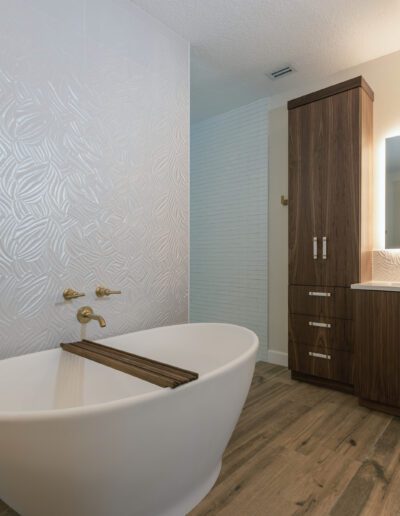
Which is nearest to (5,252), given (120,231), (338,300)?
(120,231)

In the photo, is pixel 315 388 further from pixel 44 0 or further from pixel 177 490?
pixel 44 0

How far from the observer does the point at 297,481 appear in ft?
4.87

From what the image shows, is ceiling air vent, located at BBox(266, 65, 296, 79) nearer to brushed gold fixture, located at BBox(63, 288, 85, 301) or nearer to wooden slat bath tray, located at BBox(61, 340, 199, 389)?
brushed gold fixture, located at BBox(63, 288, 85, 301)

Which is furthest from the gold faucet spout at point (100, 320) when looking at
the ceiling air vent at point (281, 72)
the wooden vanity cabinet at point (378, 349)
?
the ceiling air vent at point (281, 72)

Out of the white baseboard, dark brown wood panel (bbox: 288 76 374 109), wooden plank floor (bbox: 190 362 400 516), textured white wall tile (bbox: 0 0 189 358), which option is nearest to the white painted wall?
the white baseboard

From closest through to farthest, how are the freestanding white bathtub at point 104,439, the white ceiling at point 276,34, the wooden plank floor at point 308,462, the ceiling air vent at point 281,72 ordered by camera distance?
the freestanding white bathtub at point 104,439 < the wooden plank floor at point 308,462 < the white ceiling at point 276,34 < the ceiling air vent at point 281,72

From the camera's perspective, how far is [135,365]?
4.31 feet

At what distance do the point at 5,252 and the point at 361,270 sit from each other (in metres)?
2.26

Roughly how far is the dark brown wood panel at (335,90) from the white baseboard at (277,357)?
2206 mm

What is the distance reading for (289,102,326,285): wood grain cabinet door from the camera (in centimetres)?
262

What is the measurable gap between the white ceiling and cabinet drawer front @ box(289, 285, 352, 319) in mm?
1782

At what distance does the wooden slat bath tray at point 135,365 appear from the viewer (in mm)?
1088

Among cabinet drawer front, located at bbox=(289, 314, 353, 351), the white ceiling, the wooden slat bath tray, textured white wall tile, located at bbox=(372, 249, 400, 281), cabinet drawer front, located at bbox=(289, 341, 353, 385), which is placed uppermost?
the white ceiling

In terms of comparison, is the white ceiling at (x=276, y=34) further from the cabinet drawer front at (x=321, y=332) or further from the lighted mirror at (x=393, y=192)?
the cabinet drawer front at (x=321, y=332)
